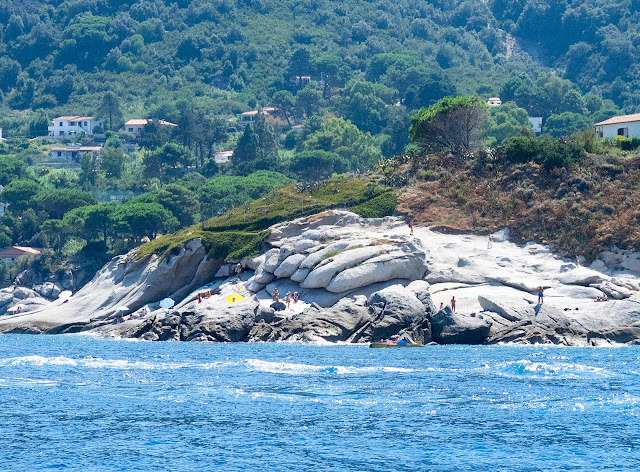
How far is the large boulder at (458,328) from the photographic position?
6253cm

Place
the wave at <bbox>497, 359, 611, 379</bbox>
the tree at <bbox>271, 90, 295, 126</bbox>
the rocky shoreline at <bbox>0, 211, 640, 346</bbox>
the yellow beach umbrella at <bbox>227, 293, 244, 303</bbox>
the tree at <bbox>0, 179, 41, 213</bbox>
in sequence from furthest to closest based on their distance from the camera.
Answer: the tree at <bbox>271, 90, 295, 126</bbox>
the tree at <bbox>0, 179, 41, 213</bbox>
the yellow beach umbrella at <bbox>227, 293, 244, 303</bbox>
the rocky shoreline at <bbox>0, 211, 640, 346</bbox>
the wave at <bbox>497, 359, 611, 379</bbox>

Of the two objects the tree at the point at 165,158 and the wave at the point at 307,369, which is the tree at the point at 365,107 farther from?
the wave at the point at 307,369

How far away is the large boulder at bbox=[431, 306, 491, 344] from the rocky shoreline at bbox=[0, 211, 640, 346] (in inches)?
2.3

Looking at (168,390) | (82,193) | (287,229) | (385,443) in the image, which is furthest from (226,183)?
A: (385,443)

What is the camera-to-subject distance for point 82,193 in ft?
419

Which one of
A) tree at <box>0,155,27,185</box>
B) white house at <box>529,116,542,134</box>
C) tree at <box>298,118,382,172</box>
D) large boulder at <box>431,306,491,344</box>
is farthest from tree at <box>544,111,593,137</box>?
large boulder at <box>431,306,491,344</box>

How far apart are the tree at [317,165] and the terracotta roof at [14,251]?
106 feet

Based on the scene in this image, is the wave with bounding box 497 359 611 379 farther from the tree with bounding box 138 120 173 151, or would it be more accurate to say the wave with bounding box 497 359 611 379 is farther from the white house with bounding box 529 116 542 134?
the white house with bounding box 529 116 542 134

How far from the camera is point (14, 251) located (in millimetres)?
119938

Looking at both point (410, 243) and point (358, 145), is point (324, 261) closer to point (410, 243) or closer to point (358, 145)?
point (410, 243)

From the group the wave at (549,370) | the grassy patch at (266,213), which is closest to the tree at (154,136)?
the grassy patch at (266,213)

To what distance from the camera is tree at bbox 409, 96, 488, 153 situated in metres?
92.1

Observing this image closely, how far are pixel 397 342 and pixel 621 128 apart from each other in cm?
4047

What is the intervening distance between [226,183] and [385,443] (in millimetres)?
100385
